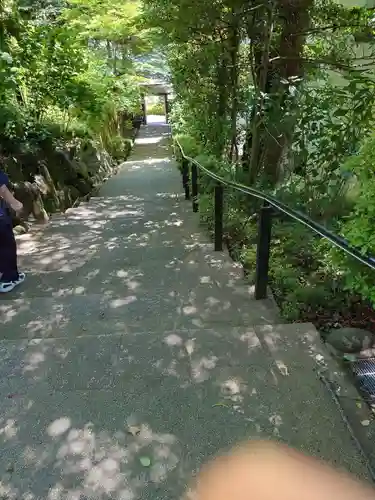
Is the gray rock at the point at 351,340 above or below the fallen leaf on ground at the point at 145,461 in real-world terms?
below

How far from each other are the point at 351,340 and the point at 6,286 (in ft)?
9.05

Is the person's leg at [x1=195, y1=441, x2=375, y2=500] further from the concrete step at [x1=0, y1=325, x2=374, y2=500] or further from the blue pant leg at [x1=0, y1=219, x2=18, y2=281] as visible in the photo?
the blue pant leg at [x1=0, y1=219, x2=18, y2=281]

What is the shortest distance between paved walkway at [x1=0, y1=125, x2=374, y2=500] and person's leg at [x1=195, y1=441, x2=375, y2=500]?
2.3 inches

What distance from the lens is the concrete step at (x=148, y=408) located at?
1521mm

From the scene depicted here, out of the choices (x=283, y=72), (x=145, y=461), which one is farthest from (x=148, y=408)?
(x=283, y=72)

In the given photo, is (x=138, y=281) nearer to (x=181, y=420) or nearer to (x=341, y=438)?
(x=181, y=420)

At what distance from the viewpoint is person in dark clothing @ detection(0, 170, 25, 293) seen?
11.2 feet

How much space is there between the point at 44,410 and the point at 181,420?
593mm

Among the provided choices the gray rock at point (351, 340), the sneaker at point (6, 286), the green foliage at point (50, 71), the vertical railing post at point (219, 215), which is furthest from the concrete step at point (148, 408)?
the green foliage at point (50, 71)

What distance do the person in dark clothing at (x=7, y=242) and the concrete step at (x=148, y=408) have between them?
1387 mm

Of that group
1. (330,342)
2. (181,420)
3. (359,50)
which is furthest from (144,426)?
(359,50)

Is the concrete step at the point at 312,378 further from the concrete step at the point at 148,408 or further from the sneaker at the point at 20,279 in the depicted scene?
the sneaker at the point at 20,279

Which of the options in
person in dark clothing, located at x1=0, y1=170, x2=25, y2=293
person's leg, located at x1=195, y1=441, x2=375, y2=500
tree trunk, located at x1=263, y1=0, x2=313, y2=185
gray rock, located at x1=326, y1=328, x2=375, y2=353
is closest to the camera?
person's leg, located at x1=195, y1=441, x2=375, y2=500

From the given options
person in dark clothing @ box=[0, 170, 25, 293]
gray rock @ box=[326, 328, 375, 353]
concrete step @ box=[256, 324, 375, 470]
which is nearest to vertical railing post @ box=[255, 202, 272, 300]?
concrete step @ box=[256, 324, 375, 470]
